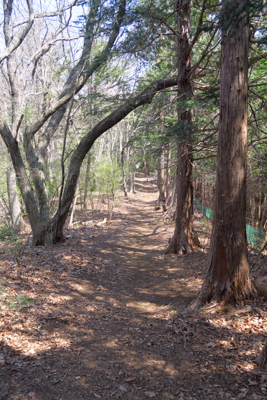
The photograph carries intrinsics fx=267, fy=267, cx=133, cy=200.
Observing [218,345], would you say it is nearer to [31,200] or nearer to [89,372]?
[89,372]

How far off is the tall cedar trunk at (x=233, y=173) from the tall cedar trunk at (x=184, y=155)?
268cm

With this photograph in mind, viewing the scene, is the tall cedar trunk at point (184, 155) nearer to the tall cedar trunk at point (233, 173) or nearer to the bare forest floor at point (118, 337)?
the bare forest floor at point (118, 337)

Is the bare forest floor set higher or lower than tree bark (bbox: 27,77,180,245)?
lower

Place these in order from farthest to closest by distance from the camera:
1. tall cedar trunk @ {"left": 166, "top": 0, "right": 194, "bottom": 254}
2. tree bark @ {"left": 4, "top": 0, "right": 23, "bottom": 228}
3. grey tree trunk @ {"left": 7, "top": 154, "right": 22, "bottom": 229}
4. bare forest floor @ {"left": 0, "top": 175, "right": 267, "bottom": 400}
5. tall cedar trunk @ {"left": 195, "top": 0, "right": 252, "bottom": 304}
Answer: grey tree trunk @ {"left": 7, "top": 154, "right": 22, "bottom": 229} → tree bark @ {"left": 4, "top": 0, "right": 23, "bottom": 228} → tall cedar trunk @ {"left": 166, "top": 0, "right": 194, "bottom": 254} → tall cedar trunk @ {"left": 195, "top": 0, "right": 252, "bottom": 304} → bare forest floor @ {"left": 0, "top": 175, "right": 267, "bottom": 400}

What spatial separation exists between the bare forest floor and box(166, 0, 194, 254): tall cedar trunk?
1.68 meters

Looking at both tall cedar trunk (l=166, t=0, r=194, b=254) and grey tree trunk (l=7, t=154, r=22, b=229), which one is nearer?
tall cedar trunk (l=166, t=0, r=194, b=254)

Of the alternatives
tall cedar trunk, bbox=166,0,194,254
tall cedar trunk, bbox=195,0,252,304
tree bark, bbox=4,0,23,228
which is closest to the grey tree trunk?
tree bark, bbox=4,0,23,228

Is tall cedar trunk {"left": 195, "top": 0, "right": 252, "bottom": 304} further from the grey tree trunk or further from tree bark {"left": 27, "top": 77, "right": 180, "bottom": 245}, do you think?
the grey tree trunk

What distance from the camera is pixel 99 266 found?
7.58 metres

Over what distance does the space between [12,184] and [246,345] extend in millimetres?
12907

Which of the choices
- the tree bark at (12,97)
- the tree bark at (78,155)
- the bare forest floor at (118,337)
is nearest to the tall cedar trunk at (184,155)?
the tree bark at (78,155)

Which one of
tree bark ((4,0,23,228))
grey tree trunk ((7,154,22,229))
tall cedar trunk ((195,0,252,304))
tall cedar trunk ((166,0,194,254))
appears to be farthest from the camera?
grey tree trunk ((7,154,22,229))

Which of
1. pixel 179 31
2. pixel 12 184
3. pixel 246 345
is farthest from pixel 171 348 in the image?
pixel 12 184

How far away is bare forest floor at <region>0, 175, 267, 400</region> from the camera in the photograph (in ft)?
9.48
